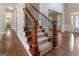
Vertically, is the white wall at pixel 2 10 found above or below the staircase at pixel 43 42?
above

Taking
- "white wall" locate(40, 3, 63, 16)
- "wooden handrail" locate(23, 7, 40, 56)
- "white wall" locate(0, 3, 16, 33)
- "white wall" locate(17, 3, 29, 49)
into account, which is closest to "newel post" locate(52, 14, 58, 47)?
"white wall" locate(40, 3, 63, 16)

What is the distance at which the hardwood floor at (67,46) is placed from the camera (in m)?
1.38

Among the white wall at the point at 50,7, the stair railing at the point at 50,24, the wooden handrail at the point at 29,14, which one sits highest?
the white wall at the point at 50,7

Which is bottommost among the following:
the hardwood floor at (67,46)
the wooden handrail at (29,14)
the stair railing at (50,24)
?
the hardwood floor at (67,46)

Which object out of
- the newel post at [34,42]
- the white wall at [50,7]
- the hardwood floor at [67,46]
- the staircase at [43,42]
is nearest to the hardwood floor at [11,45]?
the newel post at [34,42]

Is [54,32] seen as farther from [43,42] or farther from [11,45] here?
[11,45]

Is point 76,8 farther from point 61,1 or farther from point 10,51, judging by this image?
point 10,51

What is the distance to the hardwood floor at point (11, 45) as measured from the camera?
1.42 meters

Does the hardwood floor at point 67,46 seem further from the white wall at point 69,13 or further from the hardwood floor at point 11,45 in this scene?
the hardwood floor at point 11,45

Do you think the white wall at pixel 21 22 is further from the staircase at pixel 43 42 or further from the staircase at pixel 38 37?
the staircase at pixel 43 42

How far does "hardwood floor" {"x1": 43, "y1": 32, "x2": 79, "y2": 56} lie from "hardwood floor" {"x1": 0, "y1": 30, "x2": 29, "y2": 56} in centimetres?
38

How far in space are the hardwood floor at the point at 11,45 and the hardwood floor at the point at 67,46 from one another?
383mm

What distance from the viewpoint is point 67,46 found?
1.42 meters

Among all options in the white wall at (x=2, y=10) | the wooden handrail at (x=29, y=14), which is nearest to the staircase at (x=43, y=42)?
the wooden handrail at (x=29, y=14)
